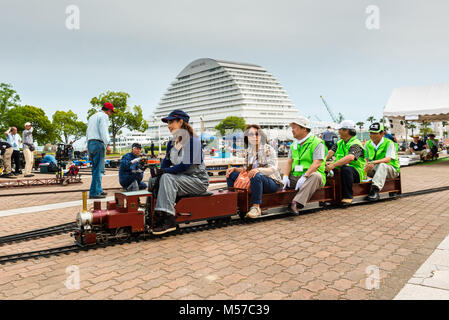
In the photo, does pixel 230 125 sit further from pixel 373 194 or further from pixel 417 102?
pixel 373 194

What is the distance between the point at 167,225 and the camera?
467 centimetres

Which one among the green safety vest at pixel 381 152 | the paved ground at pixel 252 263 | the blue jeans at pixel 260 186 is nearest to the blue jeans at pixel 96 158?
the paved ground at pixel 252 263

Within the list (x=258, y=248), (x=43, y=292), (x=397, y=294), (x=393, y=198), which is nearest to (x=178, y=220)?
(x=258, y=248)

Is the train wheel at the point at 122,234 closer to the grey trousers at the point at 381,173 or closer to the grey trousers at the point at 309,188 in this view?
the grey trousers at the point at 309,188

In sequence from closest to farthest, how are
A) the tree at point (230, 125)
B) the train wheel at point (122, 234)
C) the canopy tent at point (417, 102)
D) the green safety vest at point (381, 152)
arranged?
the train wheel at point (122, 234), the green safety vest at point (381, 152), the canopy tent at point (417, 102), the tree at point (230, 125)

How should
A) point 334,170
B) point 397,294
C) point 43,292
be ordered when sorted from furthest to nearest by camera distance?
point 334,170
point 43,292
point 397,294

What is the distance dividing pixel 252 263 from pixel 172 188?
5.27ft

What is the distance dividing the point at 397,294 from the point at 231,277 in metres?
1.50

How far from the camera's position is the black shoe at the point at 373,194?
726 cm

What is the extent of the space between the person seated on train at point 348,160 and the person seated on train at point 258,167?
155 centimetres

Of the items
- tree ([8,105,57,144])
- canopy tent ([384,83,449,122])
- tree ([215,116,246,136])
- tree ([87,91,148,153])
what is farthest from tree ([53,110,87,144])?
canopy tent ([384,83,449,122])

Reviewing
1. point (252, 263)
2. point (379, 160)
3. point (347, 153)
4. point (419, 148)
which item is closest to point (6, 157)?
point (347, 153)

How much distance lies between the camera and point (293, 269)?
3498 millimetres
